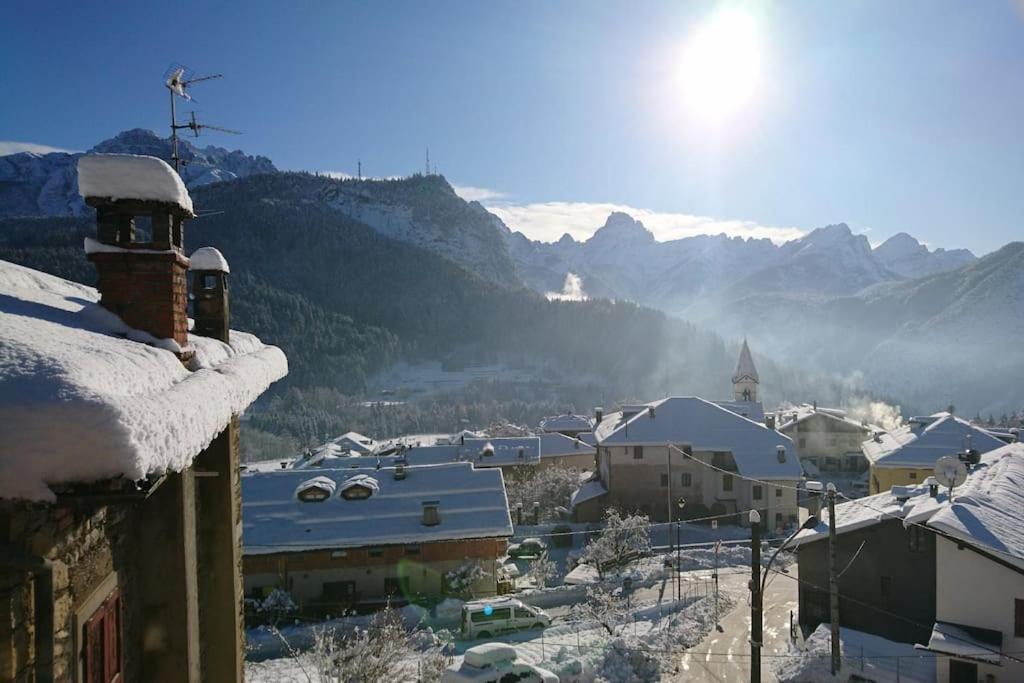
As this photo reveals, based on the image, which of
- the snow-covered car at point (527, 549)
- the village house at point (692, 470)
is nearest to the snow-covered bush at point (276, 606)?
the snow-covered car at point (527, 549)

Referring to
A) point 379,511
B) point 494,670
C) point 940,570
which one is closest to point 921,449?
point 940,570

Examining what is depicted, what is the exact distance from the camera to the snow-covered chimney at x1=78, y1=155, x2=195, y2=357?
4875 millimetres

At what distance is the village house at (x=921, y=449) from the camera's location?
39031 millimetres

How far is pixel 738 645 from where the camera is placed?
22.5 meters

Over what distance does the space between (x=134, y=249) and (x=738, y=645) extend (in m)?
23.4

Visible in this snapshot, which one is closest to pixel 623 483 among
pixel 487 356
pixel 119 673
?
pixel 119 673

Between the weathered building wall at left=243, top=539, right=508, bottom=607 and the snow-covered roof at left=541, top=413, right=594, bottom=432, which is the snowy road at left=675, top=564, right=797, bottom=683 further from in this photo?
the snow-covered roof at left=541, top=413, right=594, bottom=432

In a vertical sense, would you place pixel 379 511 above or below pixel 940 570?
below

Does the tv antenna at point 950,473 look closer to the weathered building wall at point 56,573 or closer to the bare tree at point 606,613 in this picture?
the bare tree at point 606,613

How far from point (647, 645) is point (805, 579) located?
21.5ft

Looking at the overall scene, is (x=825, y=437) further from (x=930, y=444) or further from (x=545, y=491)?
(x=545, y=491)

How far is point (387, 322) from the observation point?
186 metres

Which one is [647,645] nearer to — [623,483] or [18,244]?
[623,483]

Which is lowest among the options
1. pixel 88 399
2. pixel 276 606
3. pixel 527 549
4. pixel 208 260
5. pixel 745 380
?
pixel 527 549
